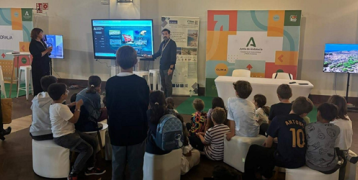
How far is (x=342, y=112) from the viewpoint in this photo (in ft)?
9.21

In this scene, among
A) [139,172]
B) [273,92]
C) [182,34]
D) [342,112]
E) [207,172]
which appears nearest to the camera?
[139,172]

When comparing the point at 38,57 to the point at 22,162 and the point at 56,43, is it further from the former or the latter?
the point at 56,43

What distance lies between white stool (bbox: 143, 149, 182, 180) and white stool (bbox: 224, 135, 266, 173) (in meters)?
0.67

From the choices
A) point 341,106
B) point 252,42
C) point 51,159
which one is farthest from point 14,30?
point 341,106

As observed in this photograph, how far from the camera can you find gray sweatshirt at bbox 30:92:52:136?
2.96 m

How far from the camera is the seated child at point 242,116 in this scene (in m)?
3.09

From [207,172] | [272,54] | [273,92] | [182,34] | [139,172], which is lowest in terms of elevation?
[207,172]

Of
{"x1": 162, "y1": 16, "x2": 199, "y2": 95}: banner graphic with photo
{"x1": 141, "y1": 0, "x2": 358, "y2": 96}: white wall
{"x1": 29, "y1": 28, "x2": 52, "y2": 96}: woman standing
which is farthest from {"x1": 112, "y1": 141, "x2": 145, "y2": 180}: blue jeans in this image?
{"x1": 141, "y1": 0, "x2": 358, "y2": 96}: white wall

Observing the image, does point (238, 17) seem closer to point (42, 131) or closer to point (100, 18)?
point (100, 18)

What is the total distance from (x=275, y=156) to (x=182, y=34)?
5064mm

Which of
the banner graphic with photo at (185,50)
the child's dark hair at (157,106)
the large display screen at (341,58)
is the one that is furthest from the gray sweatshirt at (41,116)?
the large display screen at (341,58)

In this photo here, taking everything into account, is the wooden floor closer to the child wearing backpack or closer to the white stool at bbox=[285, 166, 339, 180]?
the white stool at bbox=[285, 166, 339, 180]

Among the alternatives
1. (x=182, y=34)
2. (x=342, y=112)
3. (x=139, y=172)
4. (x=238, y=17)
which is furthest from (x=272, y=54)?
(x=139, y=172)

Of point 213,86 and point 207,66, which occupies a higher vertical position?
point 207,66
